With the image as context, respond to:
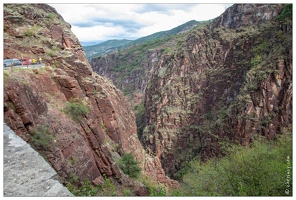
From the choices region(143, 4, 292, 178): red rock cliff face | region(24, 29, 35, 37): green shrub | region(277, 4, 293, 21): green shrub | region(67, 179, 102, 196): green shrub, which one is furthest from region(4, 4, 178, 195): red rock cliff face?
region(277, 4, 293, 21): green shrub

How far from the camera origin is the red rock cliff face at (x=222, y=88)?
5003 centimetres

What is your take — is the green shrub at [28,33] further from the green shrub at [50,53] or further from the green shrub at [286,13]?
the green shrub at [286,13]

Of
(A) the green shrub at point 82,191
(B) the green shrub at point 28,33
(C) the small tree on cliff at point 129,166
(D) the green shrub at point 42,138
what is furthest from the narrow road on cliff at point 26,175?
(B) the green shrub at point 28,33

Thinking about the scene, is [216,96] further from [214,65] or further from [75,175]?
[75,175]

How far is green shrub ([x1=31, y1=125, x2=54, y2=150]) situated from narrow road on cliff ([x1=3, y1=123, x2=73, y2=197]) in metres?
3.60

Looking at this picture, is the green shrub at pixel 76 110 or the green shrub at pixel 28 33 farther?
the green shrub at pixel 28 33

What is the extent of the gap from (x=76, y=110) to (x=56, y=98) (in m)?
1.73

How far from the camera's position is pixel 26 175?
7.79 meters

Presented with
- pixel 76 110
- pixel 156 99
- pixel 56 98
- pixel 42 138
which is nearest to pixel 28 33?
pixel 56 98

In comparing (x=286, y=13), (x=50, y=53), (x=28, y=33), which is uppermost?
(x=286, y=13)

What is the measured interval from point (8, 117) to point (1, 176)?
426 cm

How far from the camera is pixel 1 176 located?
7.61 metres

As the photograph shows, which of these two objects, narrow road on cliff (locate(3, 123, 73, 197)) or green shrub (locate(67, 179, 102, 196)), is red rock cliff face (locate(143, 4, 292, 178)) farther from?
narrow road on cliff (locate(3, 123, 73, 197))

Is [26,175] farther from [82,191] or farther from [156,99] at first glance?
[156,99]
